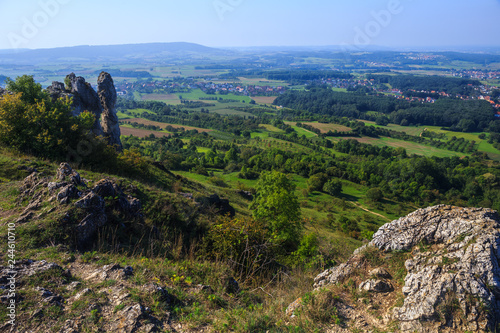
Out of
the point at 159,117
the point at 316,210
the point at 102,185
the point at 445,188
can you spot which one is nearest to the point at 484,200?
the point at 445,188

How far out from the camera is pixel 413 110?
156 meters

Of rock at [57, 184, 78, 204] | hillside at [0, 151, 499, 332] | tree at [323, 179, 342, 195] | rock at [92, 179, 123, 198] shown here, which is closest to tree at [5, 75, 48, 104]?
hillside at [0, 151, 499, 332]

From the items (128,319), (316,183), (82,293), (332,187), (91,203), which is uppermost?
(91,203)

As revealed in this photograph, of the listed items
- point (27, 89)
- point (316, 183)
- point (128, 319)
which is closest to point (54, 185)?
point (128, 319)

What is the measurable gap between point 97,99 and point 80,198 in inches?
1061

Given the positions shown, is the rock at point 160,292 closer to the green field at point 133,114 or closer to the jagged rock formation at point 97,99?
the jagged rock formation at point 97,99

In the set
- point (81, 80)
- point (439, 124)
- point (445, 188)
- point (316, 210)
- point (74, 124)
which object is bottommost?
point (445, 188)

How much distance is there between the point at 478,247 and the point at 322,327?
172 inches

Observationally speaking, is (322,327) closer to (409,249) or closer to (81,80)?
(409,249)

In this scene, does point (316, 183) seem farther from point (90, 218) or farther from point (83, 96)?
point (90, 218)

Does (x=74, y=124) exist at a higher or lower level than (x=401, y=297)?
higher

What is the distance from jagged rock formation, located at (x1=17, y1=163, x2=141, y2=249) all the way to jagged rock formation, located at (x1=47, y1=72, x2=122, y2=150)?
62.5ft

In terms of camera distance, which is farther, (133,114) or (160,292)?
(133,114)

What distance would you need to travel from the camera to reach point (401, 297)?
6230 mm
